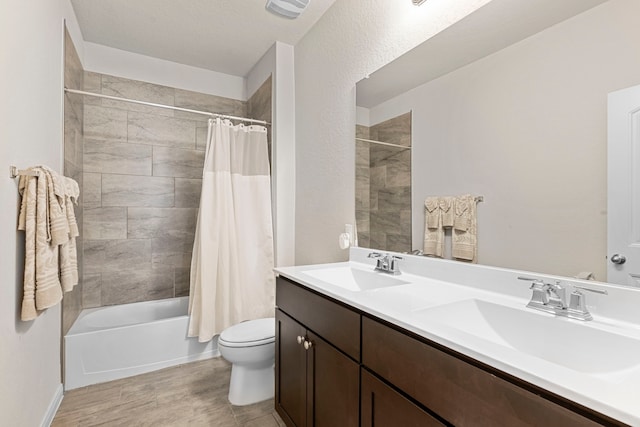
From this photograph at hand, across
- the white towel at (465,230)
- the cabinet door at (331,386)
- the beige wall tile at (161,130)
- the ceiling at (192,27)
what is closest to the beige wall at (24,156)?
the ceiling at (192,27)

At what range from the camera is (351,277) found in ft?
5.70

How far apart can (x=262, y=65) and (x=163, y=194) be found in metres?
1.54

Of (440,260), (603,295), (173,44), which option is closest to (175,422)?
(440,260)

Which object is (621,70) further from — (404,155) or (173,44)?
(173,44)

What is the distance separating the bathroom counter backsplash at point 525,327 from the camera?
0.55m

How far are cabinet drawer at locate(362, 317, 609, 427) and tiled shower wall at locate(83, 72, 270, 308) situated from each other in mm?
2586

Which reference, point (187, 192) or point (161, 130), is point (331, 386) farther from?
point (161, 130)

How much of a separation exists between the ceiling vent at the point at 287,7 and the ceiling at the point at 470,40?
0.81 meters

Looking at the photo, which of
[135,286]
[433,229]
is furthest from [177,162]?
[433,229]

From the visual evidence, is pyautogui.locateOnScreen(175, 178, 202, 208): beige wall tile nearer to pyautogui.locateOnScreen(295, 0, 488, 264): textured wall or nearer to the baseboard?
pyautogui.locateOnScreen(295, 0, 488, 264): textured wall

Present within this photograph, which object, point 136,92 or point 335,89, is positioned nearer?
point 335,89

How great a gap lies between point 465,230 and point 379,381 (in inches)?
27.3

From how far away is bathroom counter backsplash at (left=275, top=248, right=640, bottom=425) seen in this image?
1.82ft

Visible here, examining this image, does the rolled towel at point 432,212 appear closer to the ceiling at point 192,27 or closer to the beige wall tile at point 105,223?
the ceiling at point 192,27
